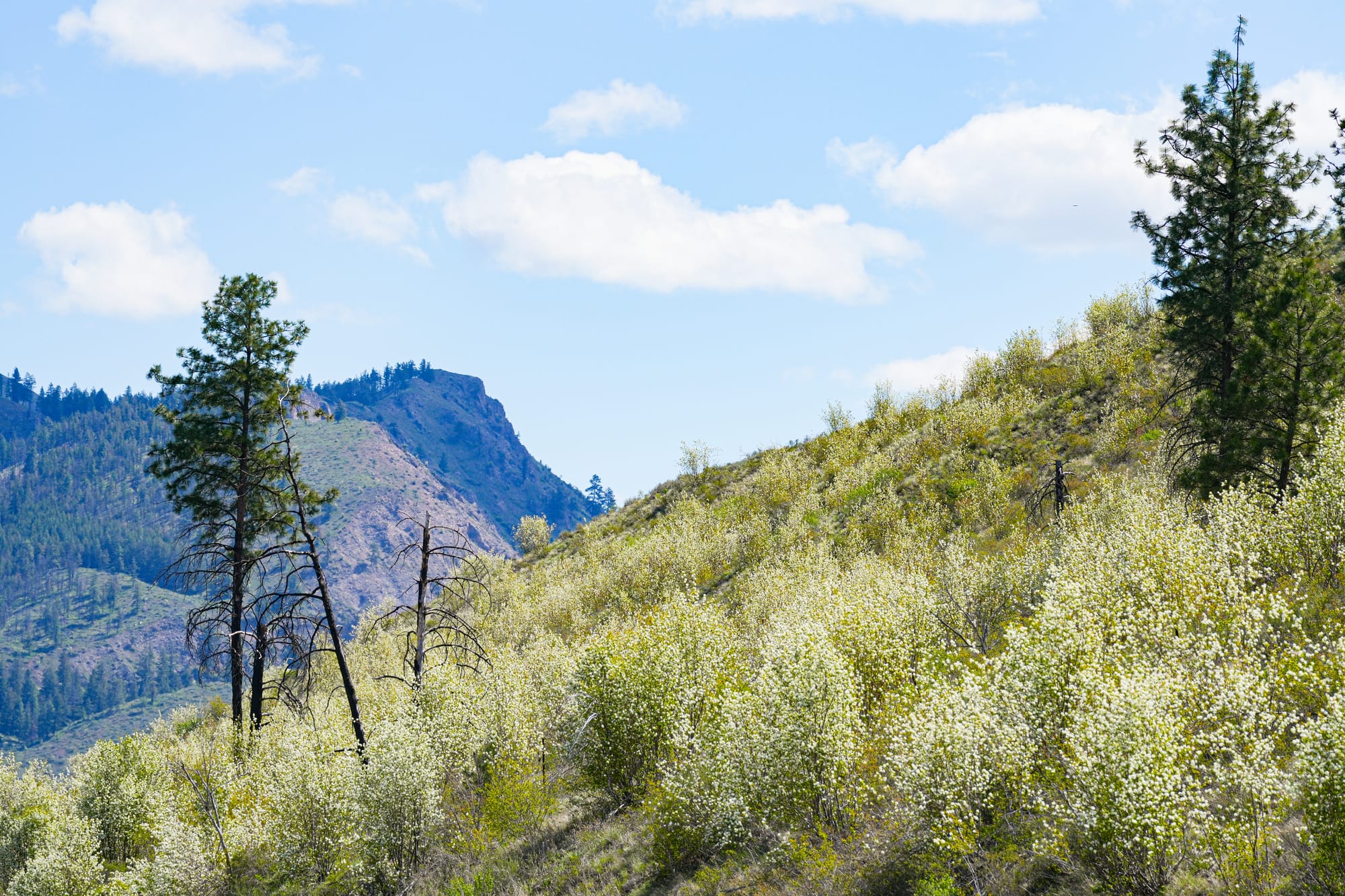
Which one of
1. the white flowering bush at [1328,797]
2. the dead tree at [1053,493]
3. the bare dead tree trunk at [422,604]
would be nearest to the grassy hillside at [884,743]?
the white flowering bush at [1328,797]

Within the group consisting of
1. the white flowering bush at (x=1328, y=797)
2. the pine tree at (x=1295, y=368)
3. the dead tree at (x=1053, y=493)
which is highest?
the pine tree at (x=1295, y=368)

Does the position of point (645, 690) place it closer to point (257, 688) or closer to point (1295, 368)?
point (257, 688)

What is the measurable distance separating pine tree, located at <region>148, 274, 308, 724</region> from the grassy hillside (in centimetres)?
649

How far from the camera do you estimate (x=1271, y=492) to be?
2227cm

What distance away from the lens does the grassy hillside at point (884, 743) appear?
10648 mm

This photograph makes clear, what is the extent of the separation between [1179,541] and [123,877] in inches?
1143

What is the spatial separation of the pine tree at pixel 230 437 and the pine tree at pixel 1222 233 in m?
30.8

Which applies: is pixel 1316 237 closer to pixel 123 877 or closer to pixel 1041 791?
pixel 1041 791

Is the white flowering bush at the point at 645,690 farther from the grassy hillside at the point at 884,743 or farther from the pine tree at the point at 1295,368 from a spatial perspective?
the pine tree at the point at 1295,368

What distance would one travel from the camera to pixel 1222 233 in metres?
26.2

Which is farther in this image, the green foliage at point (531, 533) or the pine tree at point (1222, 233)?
the green foliage at point (531, 533)

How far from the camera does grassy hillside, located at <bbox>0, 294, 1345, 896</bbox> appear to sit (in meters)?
10.6

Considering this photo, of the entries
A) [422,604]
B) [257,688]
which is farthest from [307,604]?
[257,688]

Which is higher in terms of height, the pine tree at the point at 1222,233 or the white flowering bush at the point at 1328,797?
the pine tree at the point at 1222,233
